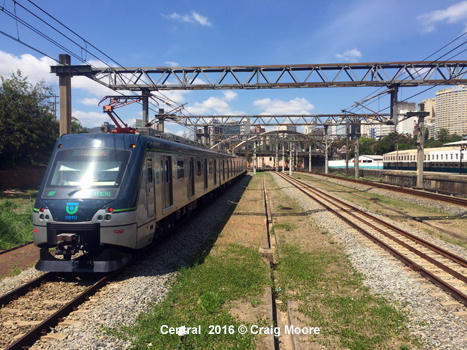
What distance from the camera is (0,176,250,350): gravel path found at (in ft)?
14.8

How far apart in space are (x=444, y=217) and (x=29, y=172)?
112 ft

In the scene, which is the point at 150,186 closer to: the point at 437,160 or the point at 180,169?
the point at 180,169

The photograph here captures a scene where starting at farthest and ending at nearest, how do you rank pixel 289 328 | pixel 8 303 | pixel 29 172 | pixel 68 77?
1. pixel 29 172
2. pixel 68 77
3. pixel 8 303
4. pixel 289 328

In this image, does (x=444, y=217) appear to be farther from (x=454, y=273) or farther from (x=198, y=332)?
(x=198, y=332)

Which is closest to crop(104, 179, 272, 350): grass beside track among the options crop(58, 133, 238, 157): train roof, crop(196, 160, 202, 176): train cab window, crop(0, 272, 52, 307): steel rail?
crop(0, 272, 52, 307): steel rail

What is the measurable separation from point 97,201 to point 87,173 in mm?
891

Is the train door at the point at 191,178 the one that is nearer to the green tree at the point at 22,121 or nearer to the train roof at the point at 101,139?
the train roof at the point at 101,139

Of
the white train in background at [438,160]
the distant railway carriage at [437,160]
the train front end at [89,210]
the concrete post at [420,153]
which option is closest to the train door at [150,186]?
the train front end at [89,210]

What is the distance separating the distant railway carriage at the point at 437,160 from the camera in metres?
40.7

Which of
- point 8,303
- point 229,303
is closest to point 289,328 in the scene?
point 229,303

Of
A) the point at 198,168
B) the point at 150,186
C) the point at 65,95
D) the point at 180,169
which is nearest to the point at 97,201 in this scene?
the point at 150,186

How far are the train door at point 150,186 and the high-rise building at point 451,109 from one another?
15881 centimetres

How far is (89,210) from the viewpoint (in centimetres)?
656

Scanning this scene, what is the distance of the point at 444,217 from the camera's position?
14.9 meters
